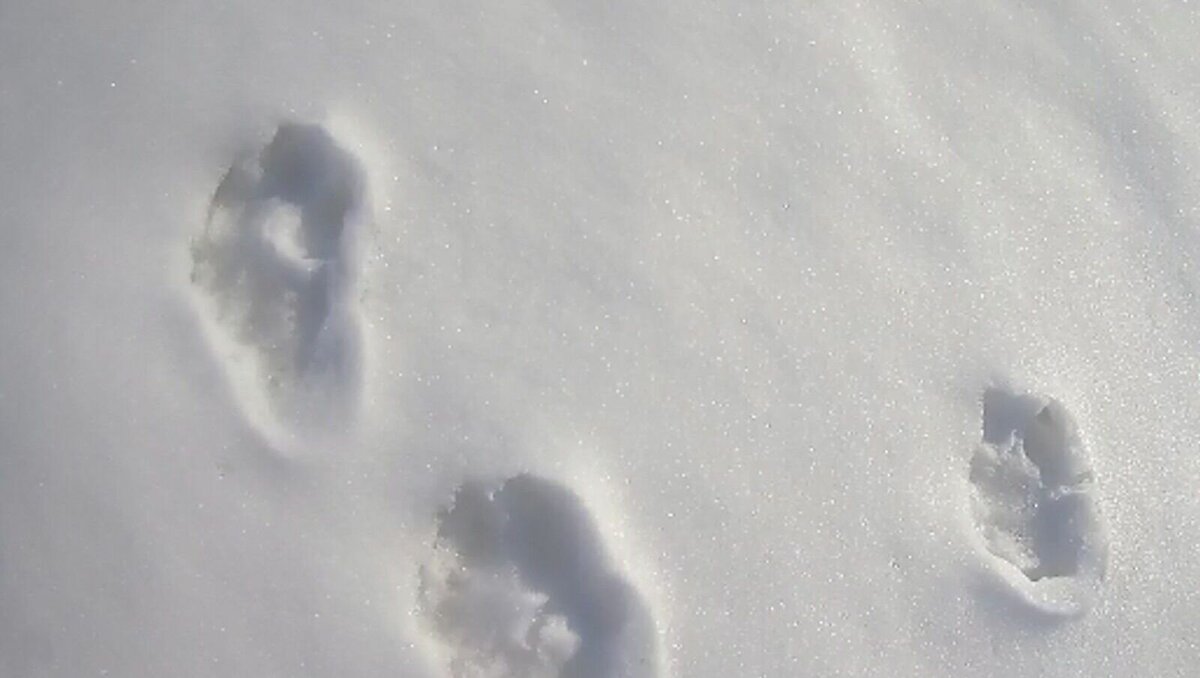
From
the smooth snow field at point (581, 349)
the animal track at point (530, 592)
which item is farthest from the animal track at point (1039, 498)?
the animal track at point (530, 592)

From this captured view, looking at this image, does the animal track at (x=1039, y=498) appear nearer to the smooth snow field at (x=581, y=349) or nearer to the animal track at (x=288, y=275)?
the smooth snow field at (x=581, y=349)

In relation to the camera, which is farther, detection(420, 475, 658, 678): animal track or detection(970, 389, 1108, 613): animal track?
detection(970, 389, 1108, 613): animal track

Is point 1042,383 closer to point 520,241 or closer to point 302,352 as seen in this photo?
point 520,241

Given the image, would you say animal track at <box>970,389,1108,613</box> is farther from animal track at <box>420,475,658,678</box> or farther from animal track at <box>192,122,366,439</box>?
animal track at <box>192,122,366,439</box>

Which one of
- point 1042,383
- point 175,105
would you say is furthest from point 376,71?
point 1042,383

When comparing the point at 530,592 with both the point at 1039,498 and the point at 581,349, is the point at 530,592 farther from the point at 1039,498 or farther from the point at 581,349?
the point at 1039,498

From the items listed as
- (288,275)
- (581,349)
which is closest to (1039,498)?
(581,349)

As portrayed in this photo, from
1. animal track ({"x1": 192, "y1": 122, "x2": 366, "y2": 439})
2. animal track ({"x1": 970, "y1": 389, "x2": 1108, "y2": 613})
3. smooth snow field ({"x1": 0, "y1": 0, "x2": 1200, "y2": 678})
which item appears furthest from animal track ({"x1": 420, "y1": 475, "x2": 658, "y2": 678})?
animal track ({"x1": 970, "y1": 389, "x2": 1108, "y2": 613})

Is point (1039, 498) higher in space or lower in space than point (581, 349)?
higher
